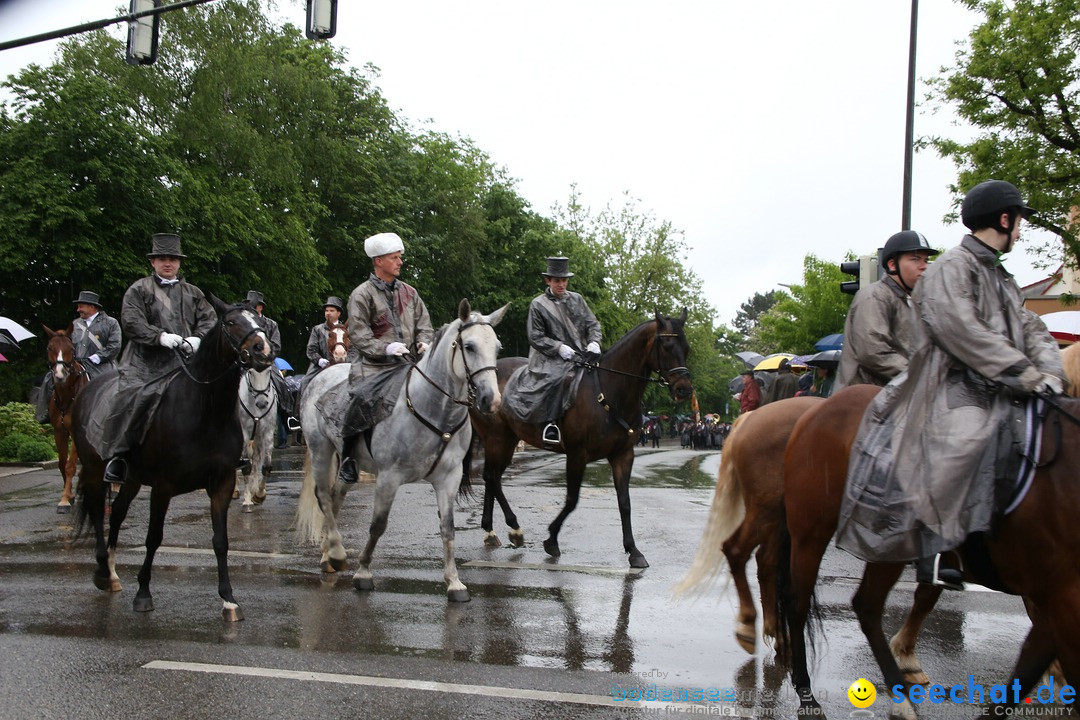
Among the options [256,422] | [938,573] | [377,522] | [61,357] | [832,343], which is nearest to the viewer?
[938,573]

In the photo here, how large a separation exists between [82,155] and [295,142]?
418 inches

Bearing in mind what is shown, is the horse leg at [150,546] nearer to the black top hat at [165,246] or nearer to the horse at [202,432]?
the horse at [202,432]

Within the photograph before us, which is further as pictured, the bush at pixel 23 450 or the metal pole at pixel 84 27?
the bush at pixel 23 450

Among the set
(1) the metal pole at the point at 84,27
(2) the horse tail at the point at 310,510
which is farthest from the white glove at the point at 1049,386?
(1) the metal pole at the point at 84,27

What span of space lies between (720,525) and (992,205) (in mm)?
2959

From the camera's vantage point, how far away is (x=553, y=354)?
10.7 meters

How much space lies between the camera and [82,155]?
1142 inches

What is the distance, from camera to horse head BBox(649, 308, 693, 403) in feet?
32.3

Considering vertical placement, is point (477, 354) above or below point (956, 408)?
above

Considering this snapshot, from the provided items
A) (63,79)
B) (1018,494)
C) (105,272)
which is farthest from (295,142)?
(1018,494)

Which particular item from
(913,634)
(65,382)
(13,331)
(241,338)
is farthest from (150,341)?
(13,331)

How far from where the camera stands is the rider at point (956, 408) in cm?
439

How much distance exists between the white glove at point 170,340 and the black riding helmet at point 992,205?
19.1 ft

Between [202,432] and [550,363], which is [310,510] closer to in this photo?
[202,432]
